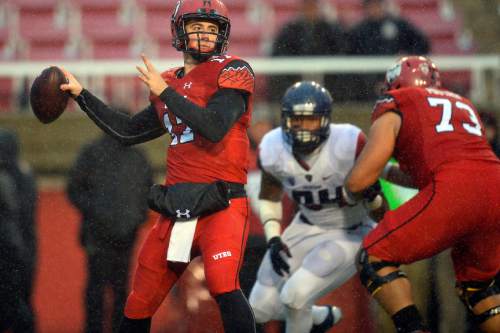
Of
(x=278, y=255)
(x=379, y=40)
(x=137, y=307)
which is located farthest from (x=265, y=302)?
(x=379, y=40)

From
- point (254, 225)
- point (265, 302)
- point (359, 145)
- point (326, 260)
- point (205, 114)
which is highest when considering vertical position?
point (205, 114)

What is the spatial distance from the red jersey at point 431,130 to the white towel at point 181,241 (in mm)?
1007

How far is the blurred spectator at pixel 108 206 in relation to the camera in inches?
250

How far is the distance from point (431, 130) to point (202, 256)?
1.18 meters

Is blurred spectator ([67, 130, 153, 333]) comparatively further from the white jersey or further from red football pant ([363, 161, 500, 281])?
red football pant ([363, 161, 500, 281])

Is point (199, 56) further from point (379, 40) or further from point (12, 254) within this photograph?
point (379, 40)

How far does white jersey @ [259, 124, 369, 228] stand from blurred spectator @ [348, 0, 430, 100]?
2555 millimetres

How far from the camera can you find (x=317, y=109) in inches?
213

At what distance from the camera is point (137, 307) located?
4.41 metres

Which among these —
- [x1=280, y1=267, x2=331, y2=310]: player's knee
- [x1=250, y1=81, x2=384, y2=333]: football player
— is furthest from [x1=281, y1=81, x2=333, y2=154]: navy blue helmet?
[x1=280, y1=267, x2=331, y2=310]: player's knee

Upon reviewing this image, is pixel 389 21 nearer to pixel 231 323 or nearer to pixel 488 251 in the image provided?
pixel 488 251

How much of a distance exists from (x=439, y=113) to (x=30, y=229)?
2530 mm

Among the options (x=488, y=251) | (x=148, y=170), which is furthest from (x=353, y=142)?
(x=148, y=170)

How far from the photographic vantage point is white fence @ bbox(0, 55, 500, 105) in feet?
26.1
